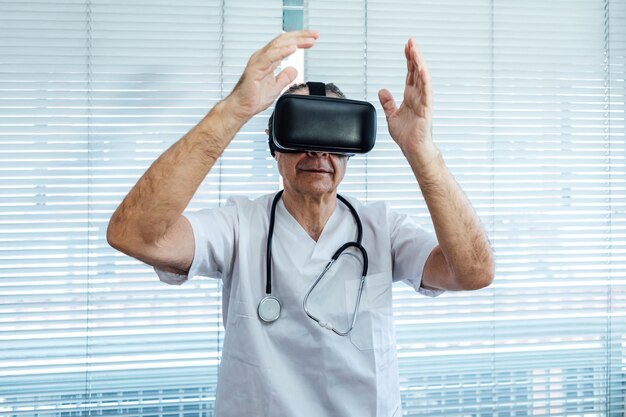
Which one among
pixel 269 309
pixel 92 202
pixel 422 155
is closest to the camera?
pixel 422 155

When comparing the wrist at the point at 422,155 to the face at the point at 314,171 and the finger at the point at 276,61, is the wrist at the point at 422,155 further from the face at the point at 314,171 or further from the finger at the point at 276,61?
the finger at the point at 276,61

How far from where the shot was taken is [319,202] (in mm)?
1188

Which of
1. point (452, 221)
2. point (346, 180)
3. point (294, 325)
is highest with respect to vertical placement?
point (346, 180)

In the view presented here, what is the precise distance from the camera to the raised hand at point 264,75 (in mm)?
896

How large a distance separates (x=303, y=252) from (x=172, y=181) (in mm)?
373

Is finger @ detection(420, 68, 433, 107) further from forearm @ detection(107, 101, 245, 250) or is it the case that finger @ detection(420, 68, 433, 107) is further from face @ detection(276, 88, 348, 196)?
forearm @ detection(107, 101, 245, 250)

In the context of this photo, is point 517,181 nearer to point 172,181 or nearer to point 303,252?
point 303,252

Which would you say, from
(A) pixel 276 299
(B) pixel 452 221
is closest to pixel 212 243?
(A) pixel 276 299

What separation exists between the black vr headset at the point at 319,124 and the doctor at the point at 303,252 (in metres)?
0.08

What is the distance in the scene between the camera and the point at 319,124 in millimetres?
887

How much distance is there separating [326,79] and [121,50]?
0.60 m

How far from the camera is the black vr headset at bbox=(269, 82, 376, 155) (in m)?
0.88

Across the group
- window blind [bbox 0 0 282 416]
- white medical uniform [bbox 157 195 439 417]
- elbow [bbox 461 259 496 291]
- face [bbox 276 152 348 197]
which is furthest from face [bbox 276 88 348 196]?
window blind [bbox 0 0 282 416]

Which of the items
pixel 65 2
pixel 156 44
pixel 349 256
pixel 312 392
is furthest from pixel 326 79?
pixel 312 392
